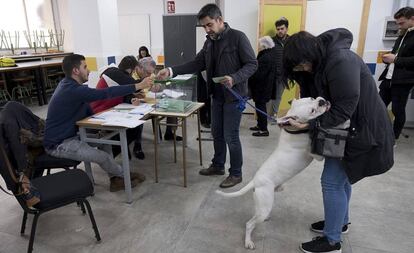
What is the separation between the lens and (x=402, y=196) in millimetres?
2592

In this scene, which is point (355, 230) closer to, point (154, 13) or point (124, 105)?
point (124, 105)

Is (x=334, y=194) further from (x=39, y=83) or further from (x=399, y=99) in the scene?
(x=39, y=83)

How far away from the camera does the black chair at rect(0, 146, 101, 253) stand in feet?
5.50

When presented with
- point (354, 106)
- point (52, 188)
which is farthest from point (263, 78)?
point (52, 188)

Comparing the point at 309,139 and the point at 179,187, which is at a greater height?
the point at 309,139

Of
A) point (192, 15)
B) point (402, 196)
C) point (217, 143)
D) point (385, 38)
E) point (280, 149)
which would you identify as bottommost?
point (402, 196)

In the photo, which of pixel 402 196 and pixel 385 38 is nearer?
pixel 402 196

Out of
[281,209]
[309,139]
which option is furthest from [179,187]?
[309,139]

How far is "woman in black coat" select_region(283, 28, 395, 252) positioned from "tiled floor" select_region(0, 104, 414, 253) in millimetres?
701

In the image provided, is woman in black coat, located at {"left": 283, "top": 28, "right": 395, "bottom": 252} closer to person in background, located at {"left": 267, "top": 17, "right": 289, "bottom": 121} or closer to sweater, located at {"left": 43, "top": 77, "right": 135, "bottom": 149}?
sweater, located at {"left": 43, "top": 77, "right": 135, "bottom": 149}

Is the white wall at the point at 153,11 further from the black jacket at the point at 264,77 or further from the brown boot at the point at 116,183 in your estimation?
the brown boot at the point at 116,183

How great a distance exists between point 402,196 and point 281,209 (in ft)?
3.65

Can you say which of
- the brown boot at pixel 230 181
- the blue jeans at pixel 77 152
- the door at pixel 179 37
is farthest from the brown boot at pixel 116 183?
the door at pixel 179 37

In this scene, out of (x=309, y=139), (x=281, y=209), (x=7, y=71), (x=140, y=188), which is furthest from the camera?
(x=7, y=71)
